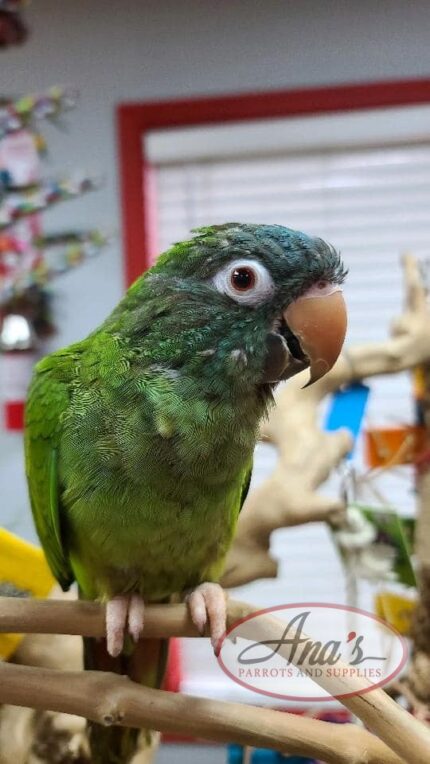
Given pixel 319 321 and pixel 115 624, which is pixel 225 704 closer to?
pixel 115 624

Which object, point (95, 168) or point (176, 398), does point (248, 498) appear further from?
point (95, 168)

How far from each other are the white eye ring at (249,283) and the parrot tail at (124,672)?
14.0 inches

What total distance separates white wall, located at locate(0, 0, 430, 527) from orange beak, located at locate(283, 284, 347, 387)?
1050mm

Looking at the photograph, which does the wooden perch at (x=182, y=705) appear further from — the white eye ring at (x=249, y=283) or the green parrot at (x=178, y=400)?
the white eye ring at (x=249, y=283)

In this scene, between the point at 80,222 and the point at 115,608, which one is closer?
the point at 115,608

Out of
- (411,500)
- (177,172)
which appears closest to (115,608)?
(411,500)

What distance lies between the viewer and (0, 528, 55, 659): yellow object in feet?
2.29

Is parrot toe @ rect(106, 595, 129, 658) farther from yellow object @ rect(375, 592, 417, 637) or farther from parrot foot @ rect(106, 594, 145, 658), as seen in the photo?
yellow object @ rect(375, 592, 417, 637)

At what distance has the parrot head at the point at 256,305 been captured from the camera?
0.50m

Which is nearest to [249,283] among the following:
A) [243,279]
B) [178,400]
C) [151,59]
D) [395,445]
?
[243,279]

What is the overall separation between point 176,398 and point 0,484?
1145mm

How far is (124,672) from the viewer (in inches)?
27.1

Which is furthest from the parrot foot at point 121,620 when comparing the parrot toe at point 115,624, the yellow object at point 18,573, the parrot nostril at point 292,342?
the parrot nostril at point 292,342

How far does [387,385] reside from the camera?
149 cm
